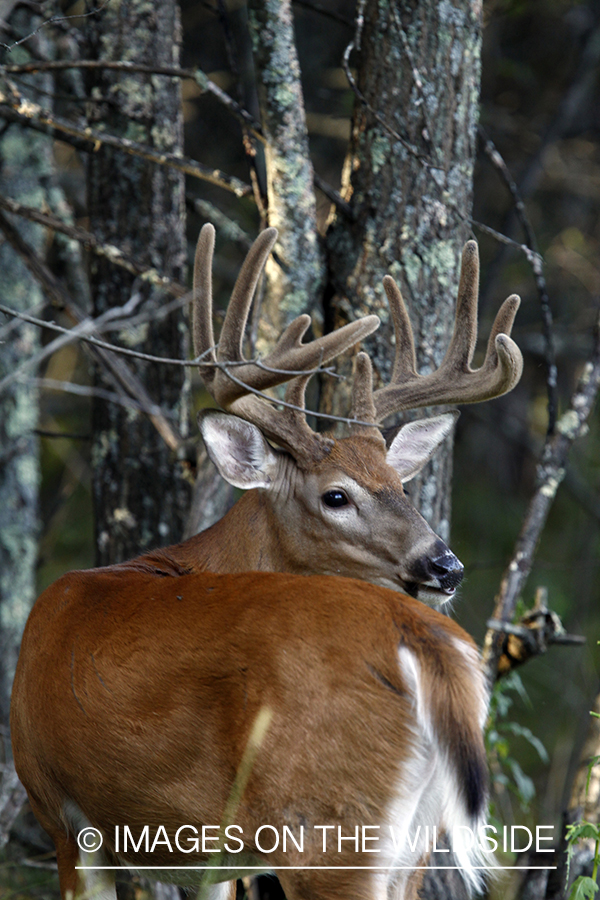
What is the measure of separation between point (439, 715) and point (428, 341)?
2.19 m

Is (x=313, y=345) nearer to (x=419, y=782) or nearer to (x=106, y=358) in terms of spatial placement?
(x=106, y=358)

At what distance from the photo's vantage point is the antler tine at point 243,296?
3.14m

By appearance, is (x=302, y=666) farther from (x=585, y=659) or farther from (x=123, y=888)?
(x=585, y=659)

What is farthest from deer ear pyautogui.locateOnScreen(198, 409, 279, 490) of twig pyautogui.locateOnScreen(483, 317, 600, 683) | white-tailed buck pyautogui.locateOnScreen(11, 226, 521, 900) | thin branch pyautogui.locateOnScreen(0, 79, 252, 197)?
twig pyautogui.locateOnScreen(483, 317, 600, 683)

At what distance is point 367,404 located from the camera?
3.52 meters

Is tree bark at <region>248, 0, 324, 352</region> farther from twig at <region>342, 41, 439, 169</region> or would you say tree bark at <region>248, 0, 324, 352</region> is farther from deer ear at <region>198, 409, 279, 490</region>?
deer ear at <region>198, 409, 279, 490</region>

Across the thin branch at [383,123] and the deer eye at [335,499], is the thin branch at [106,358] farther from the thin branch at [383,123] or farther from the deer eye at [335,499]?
the thin branch at [383,123]

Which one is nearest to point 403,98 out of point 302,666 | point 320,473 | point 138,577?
point 320,473

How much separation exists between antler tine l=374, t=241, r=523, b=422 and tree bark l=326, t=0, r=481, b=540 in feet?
0.79

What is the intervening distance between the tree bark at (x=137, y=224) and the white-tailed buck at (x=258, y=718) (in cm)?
152

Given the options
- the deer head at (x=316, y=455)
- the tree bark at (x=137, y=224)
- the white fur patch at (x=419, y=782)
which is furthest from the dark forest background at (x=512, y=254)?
the white fur patch at (x=419, y=782)

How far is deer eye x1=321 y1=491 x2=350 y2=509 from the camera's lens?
3316mm

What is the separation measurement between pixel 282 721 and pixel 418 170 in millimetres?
2651
